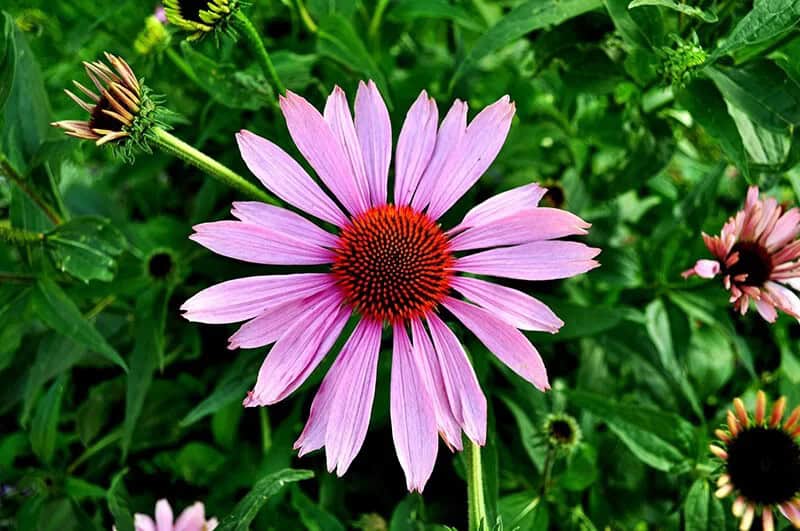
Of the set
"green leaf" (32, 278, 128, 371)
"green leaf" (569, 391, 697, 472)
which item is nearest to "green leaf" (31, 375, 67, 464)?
"green leaf" (32, 278, 128, 371)

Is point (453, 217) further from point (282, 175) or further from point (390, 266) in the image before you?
point (282, 175)

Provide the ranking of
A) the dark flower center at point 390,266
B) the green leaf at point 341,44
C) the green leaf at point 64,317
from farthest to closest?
the green leaf at point 341,44 < the green leaf at point 64,317 < the dark flower center at point 390,266

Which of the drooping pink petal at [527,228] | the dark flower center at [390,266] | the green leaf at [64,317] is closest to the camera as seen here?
the drooping pink petal at [527,228]

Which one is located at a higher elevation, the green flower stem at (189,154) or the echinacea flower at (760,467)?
the green flower stem at (189,154)

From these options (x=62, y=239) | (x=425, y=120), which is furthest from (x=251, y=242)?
(x=62, y=239)

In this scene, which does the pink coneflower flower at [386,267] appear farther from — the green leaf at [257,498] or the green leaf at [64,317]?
the green leaf at [64,317]

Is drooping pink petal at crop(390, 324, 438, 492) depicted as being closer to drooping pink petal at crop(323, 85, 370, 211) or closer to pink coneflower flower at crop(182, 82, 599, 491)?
pink coneflower flower at crop(182, 82, 599, 491)

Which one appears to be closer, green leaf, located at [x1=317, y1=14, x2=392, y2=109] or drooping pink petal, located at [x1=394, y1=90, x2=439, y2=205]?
drooping pink petal, located at [x1=394, y1=90, x2=439, y2=205]

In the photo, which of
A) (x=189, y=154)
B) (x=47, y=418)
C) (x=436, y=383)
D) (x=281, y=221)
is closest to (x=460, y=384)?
(x=436, y=383)

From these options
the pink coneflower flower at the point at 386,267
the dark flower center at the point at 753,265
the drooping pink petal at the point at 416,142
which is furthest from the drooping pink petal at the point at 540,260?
the dark flower center at the point at 753,265
